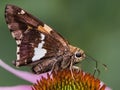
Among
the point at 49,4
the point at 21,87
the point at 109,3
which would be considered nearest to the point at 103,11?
the point at 109,3

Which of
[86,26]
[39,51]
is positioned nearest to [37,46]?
[39,51]

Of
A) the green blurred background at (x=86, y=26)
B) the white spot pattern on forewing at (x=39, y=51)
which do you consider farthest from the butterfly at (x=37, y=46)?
the green blurred background at (x=86, y=26)

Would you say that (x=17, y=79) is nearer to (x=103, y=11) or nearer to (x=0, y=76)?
(x=0, y=76)

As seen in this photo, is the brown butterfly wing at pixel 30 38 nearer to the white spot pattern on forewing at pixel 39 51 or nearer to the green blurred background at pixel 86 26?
the white spot pattern on forewing at pixel 39 51

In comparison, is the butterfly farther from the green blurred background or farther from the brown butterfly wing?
the green blurred background

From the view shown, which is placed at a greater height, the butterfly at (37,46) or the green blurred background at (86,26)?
the butterfly at (37,46)

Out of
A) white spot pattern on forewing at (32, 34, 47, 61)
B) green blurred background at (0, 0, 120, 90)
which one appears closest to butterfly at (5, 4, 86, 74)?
white spot pattern on forewing at (32, 34, 47, 61)
